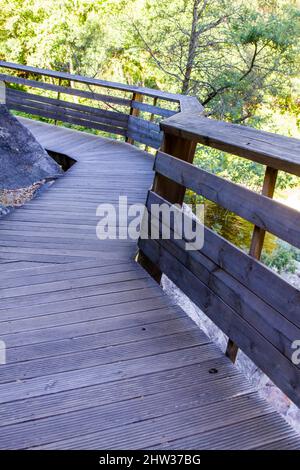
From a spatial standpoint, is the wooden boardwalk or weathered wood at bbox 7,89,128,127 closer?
the wooden boardwalk

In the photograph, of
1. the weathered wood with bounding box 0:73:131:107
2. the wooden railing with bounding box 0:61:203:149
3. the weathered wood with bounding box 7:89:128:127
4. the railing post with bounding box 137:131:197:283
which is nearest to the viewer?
the railing post with bounding box 137:131:197:283

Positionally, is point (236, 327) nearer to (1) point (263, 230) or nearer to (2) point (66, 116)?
(1) point (263, 230)

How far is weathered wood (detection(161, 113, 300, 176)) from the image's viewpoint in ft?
5.66

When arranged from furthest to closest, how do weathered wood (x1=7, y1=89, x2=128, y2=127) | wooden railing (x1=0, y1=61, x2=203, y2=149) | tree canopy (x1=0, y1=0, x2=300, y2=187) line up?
Answer: 1. tree canopy (x1=0, y1=0, x2=300, y2=187)
2. weathered wood (x1=7, y1=89, x2=128, y2=127)
3. wooden railing (x1=0, y1=61, x2=203, y2=149)

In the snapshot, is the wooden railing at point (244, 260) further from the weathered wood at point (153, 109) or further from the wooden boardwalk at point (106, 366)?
the weathered wood at point (153, 109)

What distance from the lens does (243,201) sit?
2.00 meters

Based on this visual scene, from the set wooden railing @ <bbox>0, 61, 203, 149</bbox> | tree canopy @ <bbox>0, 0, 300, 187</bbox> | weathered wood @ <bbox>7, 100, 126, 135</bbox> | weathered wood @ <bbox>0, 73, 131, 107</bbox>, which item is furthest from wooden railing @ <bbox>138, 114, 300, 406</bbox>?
tree canopy @ <bbox>0, 0, 300, 187</bbox>

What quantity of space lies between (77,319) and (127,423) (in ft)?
2.63

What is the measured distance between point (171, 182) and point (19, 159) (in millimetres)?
2756

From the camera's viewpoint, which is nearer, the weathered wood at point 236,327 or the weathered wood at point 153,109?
the weathered wood at point 236,327

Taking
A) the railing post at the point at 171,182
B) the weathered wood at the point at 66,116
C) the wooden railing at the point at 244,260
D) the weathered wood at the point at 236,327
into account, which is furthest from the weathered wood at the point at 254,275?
the weathered wood at the point at 66,116

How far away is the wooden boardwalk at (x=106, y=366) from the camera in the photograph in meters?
1.68

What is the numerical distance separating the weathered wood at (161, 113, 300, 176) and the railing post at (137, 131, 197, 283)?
5.4 inches

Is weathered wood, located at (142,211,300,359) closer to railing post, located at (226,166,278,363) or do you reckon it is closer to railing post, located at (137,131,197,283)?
railing post, located at (226,166,278,363)
